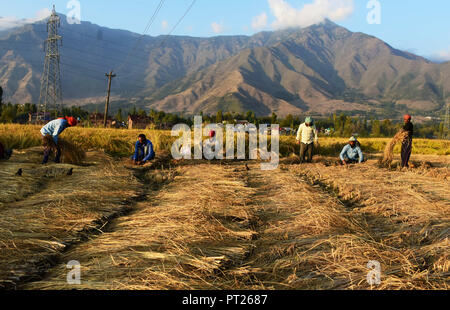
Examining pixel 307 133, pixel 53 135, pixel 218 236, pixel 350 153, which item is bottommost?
pixel 218 236

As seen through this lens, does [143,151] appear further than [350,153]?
No

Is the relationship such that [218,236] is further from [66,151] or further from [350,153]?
[350,153]

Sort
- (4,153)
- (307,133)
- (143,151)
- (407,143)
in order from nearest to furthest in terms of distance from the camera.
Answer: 1. (4,153)
2. (407,143)
3. (143,151)
4. (307,133)

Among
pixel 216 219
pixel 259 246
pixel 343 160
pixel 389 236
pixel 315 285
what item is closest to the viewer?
pixel 315 285

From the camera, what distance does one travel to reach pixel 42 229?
142 inches

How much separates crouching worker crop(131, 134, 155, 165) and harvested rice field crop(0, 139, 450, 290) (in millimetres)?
3083

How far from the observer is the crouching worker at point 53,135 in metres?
8.83

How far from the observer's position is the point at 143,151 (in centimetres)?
1032

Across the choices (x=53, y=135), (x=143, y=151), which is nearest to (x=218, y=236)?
(x=53, y=135)

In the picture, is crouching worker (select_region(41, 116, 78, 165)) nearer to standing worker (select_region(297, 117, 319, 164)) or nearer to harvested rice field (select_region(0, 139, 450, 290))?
harvested rice field (select_region(0, 139, 450, 290))

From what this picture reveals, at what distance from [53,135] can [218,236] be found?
23.5ft
